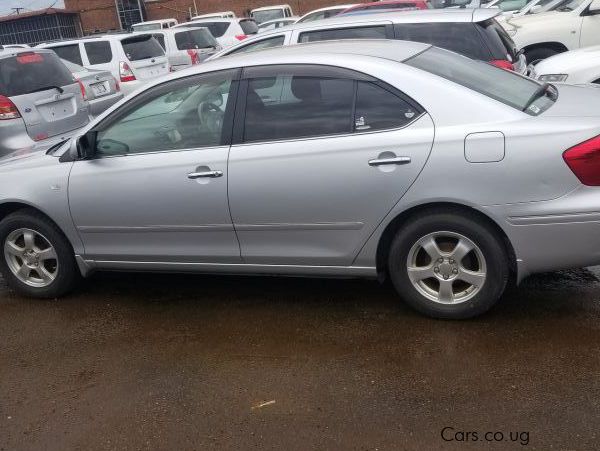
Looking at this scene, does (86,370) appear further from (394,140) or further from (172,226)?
(394,140)

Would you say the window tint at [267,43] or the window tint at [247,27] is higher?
the window tint at [267,43]

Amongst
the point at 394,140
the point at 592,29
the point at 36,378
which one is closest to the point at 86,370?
the point at 36,378

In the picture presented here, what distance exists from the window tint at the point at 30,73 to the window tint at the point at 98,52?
4.21m

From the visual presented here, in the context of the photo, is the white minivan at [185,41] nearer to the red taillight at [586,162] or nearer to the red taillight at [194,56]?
the red taillight at [194,56]

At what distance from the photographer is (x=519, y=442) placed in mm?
2775

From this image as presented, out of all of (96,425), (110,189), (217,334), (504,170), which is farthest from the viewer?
(110,189)

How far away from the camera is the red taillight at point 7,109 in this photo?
700 cm

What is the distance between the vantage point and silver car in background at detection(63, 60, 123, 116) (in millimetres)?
9469

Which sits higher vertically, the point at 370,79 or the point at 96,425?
the point at 370,79

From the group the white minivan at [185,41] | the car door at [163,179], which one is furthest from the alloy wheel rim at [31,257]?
the white minivan at [185,41]

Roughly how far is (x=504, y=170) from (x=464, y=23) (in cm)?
354

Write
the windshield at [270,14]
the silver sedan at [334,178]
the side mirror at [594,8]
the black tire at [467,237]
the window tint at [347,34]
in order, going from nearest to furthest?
the silver sedan at [334,178], the black tire at [467,237], the window tint at [347,34], the side mirror at [594,8], the windshield at [270,14]

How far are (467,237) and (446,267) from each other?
0.22 m

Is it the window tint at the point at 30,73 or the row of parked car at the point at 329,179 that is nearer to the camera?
the row of parked car at the point at 329,179
